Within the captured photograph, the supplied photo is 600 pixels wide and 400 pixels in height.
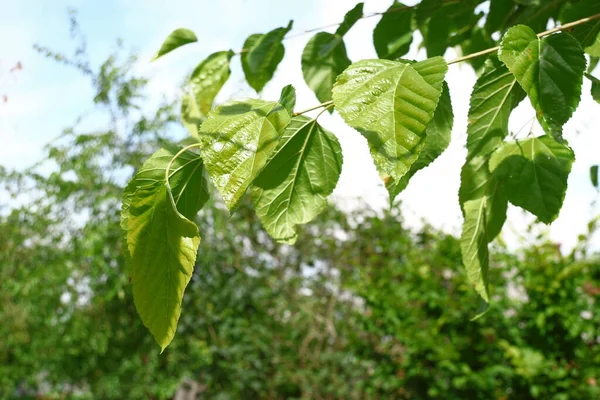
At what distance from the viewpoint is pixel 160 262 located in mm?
587

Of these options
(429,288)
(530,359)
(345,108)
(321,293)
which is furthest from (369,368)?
(345,108)

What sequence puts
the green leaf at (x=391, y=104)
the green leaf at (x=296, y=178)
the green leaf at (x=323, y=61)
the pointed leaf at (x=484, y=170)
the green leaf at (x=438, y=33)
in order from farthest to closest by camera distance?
the green leaf at (x=438, y=33) < the green leaf at (x=323, y=61) < the pointed leaf at (x=484, y=170) < the green leaf at (x=296, y=178) < the green leaf at (x=391, y=104)

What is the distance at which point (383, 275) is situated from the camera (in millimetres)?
4414

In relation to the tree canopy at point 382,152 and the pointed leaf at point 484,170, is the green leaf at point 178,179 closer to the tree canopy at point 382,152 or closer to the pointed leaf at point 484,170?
the tree canopy at point 382,152

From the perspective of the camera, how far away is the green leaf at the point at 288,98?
2.09 feet

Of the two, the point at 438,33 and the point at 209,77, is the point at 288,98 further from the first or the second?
the point at 438,33

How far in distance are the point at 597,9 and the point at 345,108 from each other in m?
0.54

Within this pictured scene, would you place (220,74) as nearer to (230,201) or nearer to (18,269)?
(230,201)

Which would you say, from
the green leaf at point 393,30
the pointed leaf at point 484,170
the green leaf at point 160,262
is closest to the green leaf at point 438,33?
the green leaf at point 393,30

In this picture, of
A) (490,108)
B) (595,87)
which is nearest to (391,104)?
(490,108)

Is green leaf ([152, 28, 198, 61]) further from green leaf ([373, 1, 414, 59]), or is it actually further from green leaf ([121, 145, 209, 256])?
green leaf ([121, 145, 209, 256])

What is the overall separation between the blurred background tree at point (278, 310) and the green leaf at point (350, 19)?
2913 mm

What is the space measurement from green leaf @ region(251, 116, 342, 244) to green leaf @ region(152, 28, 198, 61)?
559 millimetres

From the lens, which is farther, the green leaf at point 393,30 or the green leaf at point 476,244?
the green leaf at point 393,30
